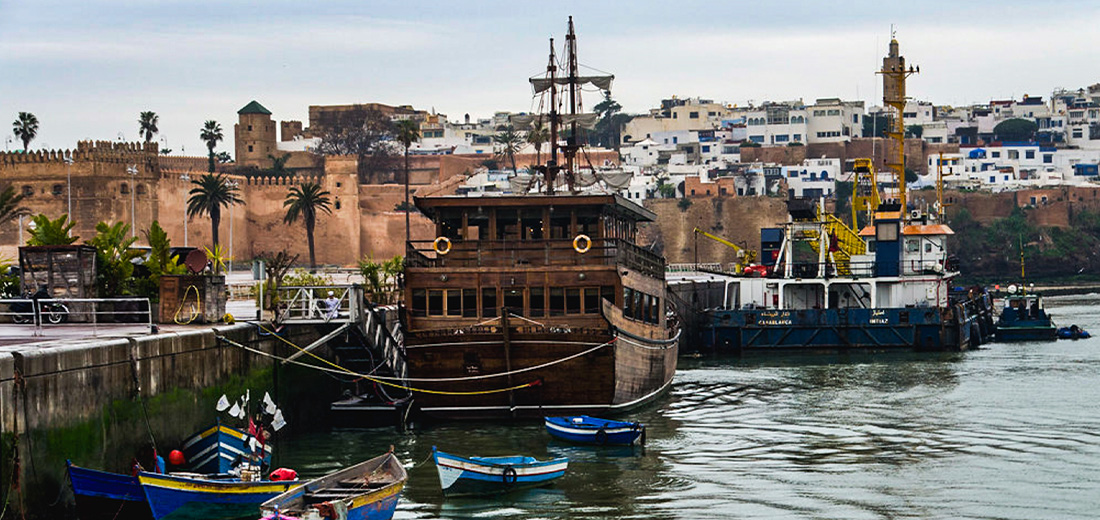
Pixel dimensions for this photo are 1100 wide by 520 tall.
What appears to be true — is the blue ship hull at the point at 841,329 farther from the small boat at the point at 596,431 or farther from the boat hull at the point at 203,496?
the boat hull at the point at 203,496

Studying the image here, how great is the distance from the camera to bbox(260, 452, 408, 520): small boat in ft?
65.0

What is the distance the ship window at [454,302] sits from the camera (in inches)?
1240

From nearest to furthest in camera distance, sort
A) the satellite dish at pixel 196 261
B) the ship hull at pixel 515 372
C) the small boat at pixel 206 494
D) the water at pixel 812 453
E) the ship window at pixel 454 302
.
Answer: the small boat at pixel 206 494
the water at pixel 812 453
the satellite dish at pixel 196 261
the ship hull at pixel 515 372
the ship window at pixel 454 302

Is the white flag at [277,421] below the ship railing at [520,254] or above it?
below

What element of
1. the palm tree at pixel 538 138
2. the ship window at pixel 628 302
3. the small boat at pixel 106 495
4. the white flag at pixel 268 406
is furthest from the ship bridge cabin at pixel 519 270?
the small boat at pixel 106 495

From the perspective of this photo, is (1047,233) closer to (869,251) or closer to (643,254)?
(869,251)

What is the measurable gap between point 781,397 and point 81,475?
920 inches

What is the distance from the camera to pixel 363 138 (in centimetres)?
13738

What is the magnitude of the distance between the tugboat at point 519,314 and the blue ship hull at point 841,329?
22191mm

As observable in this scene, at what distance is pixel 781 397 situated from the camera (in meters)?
39.4

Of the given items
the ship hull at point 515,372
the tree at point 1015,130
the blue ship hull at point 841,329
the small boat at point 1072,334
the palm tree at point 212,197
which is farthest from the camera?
the tree at point 1015,130

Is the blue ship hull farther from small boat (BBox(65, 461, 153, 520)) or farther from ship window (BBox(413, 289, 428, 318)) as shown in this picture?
small boat (BBox(65, 461, 153, 520))

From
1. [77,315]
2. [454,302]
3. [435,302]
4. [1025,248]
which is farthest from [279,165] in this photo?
[77,315]

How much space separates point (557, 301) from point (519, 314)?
Answer: 0.89m
